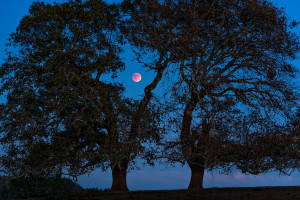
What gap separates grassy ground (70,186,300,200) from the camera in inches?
683

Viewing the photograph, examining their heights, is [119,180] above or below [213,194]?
above

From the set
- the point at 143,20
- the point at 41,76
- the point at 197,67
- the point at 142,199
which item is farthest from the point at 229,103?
the point at 41,76

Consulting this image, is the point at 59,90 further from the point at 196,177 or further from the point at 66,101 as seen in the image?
Answer: the point at 196,177

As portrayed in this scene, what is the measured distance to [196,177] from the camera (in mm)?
24891

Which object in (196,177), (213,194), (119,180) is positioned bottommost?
(213,194)

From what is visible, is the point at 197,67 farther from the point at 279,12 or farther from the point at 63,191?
the point at 63,191

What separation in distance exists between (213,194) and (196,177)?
24.0 ft

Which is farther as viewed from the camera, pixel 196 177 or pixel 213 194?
pixel 196 177

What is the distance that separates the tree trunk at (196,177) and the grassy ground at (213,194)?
6895 millimetres

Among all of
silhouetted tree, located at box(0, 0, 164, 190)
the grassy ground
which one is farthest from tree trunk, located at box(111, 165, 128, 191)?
the grassy ground

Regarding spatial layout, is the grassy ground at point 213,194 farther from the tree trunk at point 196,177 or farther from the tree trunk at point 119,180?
the tree trunk at point 196,177

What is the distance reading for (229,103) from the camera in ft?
81.3

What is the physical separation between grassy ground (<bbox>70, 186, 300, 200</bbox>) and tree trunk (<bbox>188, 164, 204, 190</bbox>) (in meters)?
6.90

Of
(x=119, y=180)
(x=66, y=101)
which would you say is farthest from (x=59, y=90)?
(x=119, y=180)
